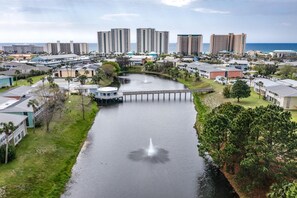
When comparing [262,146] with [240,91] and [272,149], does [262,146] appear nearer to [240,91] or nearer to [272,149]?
[272,149]

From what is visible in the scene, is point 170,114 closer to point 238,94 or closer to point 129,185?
point 238,94

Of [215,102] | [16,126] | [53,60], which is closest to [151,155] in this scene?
[16,126]

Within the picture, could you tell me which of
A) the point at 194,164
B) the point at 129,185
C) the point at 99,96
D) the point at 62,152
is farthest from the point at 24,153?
the point at 99,96

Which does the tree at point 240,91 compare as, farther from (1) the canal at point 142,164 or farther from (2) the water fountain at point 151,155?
(2) the water fountain at point 151,155

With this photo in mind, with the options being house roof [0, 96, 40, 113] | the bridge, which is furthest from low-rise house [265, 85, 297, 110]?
house roof [0, 96, 40, 113]

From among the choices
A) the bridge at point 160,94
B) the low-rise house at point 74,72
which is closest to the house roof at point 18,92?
the bridge at point 160,94

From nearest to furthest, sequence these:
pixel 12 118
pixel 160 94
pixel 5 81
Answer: pixel 12 118 < pixel 5 81 < pixel 160 94
